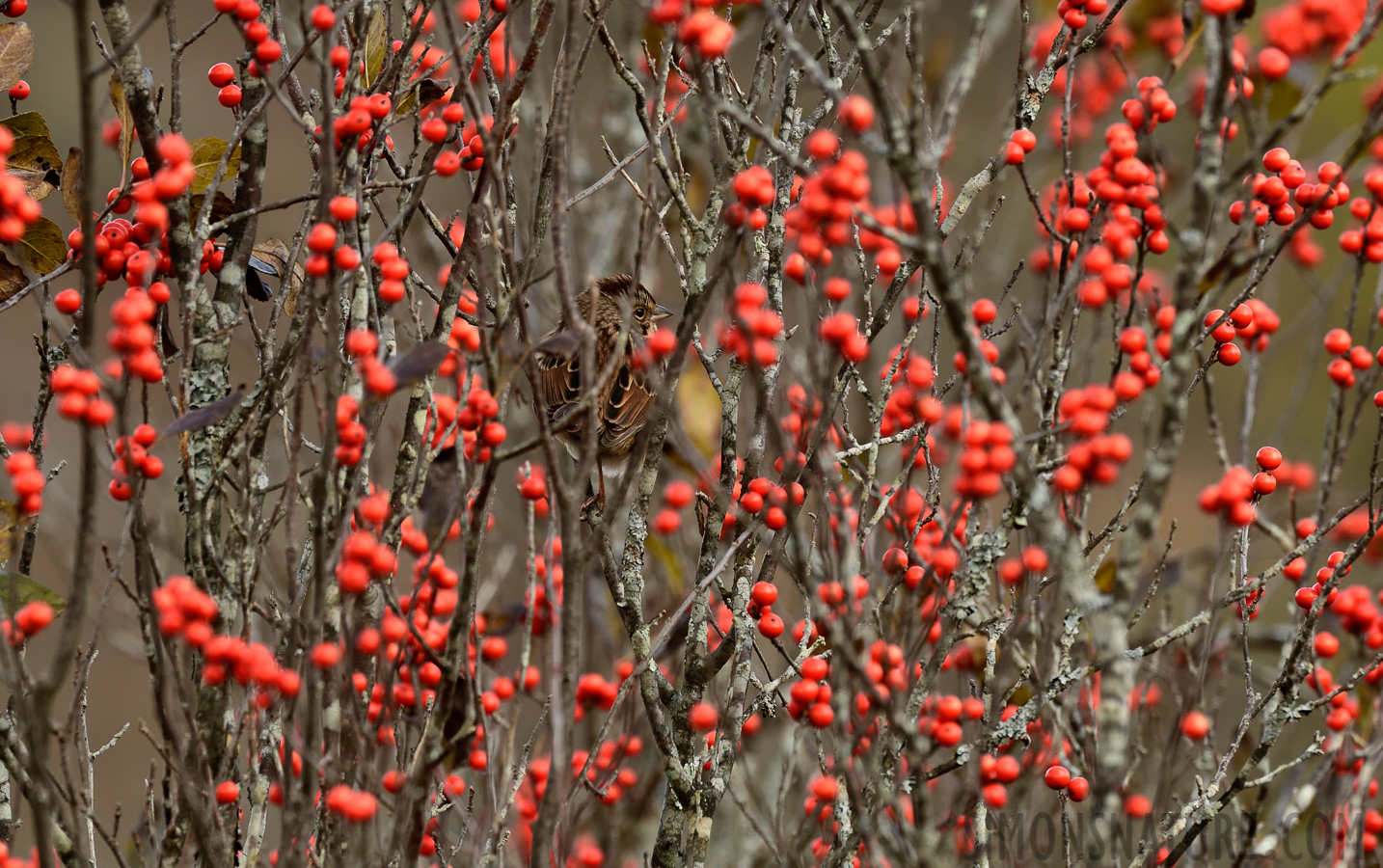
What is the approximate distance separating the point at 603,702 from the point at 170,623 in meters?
1.32

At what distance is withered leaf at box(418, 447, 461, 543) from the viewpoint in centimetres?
226

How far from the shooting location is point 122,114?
295 cm

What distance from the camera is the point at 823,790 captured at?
2658 mm

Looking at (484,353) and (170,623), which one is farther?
(484,353)

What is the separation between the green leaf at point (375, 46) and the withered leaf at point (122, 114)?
56 cm

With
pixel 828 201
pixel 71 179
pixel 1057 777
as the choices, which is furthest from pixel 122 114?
pixel 1057 777

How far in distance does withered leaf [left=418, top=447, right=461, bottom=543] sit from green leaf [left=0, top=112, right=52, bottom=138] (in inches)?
65.2

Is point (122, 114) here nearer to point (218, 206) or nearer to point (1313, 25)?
point (218, 206)

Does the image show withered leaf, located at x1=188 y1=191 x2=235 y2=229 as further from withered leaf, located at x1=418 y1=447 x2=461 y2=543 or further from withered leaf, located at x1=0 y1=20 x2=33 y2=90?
withered leaf, located at x1=418 y1=447 x2=461 y2=543

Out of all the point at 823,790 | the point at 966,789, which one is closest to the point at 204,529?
the point at 823,790

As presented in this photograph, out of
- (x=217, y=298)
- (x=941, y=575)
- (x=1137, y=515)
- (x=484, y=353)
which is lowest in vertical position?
(x=1137, y=515)

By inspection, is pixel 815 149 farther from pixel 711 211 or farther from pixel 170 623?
pixel 170 623

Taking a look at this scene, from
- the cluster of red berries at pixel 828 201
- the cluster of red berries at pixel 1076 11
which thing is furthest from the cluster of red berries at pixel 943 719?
the cluster of red berries at pixel 1076 11

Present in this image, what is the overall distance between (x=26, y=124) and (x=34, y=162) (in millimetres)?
103
